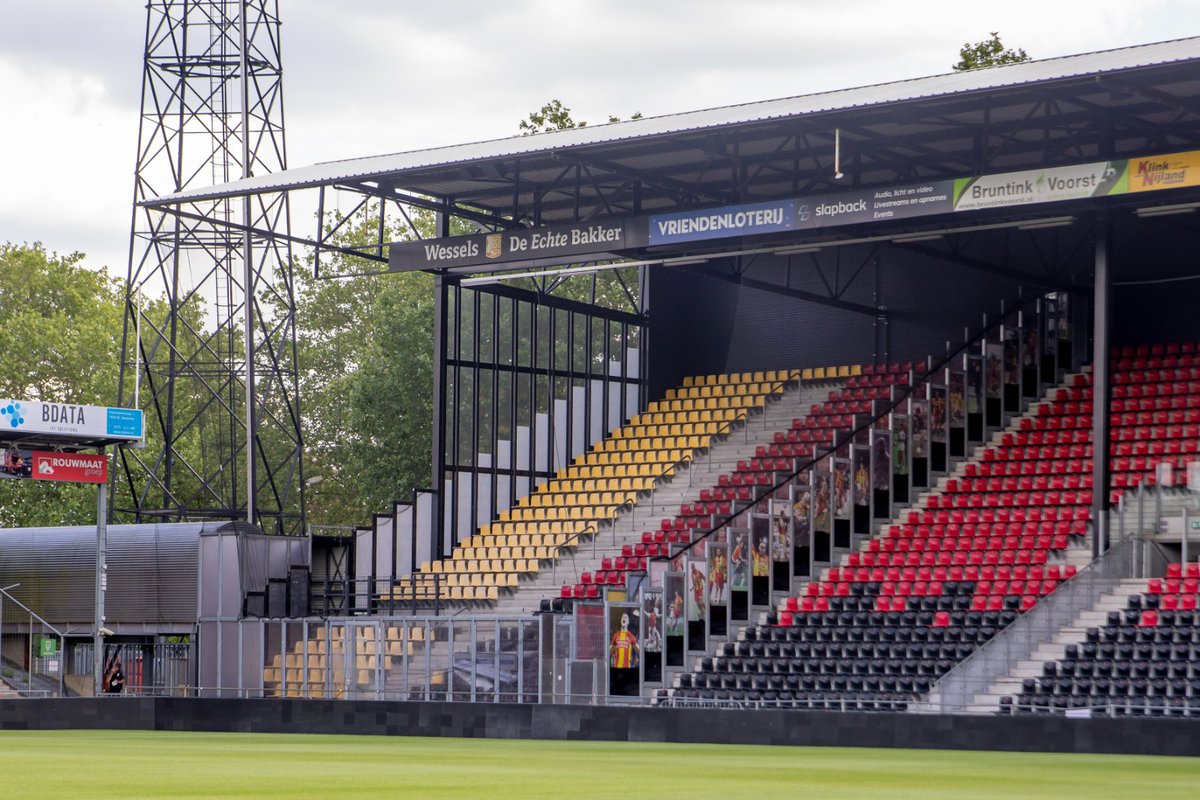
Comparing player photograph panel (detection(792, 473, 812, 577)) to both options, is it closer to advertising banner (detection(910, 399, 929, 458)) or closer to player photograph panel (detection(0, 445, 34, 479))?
advertising banner (detection(910, 399, 929, 458))

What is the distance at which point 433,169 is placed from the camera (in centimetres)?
3347

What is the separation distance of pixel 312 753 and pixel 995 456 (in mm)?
16198

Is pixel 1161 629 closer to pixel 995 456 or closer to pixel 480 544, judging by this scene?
pixel 995 456

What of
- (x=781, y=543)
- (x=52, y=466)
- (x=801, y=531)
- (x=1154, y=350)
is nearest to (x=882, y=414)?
(x=801, y=531)

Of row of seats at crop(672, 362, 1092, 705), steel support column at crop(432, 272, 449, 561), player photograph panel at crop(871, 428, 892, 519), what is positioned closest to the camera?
row of seats at crop(672, 362, 1092, 705)

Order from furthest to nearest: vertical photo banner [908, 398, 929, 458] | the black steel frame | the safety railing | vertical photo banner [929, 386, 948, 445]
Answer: the black steel frame
vertical photo banner [929, 386, 948, 445]
vertical photo banner [908, 398, 929, 458]
the safety railing

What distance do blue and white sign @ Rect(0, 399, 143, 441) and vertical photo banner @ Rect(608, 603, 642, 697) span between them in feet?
29.5

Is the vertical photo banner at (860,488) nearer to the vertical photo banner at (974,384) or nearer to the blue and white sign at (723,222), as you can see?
the vertical photo banner at (974,384)

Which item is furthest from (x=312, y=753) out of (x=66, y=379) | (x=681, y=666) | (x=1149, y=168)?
(x=66, y=379)

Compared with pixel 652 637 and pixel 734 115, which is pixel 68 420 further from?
pixel 734 115

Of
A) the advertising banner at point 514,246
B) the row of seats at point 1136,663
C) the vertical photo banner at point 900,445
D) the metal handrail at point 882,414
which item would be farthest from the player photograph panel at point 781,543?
the row of seats at point 1136,663

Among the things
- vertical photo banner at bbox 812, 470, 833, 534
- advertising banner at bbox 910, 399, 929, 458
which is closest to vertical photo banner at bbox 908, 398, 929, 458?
advertising banner at bbox 910, 399, 929, 458

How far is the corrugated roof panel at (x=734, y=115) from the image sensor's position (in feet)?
91.7

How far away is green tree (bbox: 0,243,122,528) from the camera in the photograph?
62.3 metres
